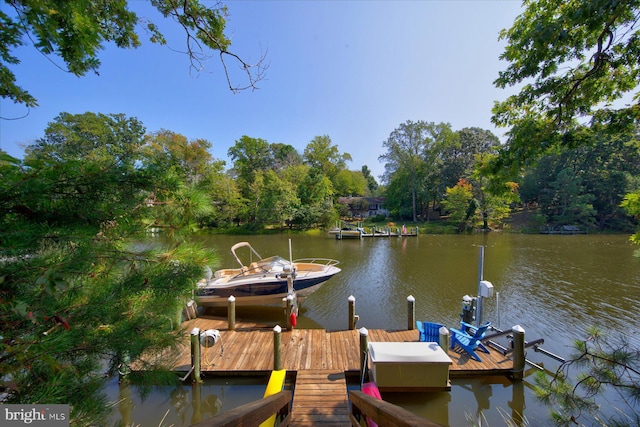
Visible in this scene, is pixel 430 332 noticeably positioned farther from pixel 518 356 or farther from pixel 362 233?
pixel 362 233

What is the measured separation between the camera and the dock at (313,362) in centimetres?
392

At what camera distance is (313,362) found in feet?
17.1

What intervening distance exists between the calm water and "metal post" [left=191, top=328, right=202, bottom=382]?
54 centimetres

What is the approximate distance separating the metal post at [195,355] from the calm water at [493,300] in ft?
1.77

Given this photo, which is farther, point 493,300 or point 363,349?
point 493,300

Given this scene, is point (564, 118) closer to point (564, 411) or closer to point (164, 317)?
point (564, 411)

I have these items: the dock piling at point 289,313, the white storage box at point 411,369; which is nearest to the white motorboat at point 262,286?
the dock piling at point 289,313

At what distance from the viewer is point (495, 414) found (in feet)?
14.3

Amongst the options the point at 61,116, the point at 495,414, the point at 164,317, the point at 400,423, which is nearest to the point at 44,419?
the point at 164,317

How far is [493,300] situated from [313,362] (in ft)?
26.4

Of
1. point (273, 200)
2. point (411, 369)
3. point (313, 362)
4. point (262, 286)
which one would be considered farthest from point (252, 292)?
point (273, 200)

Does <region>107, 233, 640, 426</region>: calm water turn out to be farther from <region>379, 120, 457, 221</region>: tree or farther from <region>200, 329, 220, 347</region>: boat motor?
<region>379, 120, 457, 221</region>: tree

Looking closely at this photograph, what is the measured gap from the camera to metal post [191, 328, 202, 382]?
4750mm

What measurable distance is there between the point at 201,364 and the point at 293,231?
2539 centimetres
